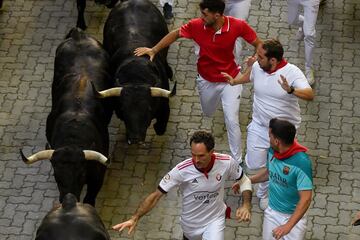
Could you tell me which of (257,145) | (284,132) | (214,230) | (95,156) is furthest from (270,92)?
(95,156)

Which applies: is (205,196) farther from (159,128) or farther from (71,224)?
(159,128)

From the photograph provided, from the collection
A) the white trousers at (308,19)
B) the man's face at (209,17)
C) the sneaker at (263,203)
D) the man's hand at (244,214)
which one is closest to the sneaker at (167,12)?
the white trousers at (308,19)

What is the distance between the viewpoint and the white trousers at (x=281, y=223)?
33.7 ft

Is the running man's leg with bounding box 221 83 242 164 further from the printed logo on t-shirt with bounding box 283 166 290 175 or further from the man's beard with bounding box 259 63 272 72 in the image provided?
the printed logo on t-shirt with bounding box 283 166 290 175

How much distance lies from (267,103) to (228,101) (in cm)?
110

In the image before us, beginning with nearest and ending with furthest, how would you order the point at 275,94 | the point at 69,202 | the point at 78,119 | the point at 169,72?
the point at 69,202, the point at 275,94, the point at 78,119, the point at 169,72

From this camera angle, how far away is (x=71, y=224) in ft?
33.5

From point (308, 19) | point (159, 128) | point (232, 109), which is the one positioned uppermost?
point (308, 19)

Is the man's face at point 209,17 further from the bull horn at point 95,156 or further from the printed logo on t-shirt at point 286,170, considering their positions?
the printed logo on t-shirt at point 286,170

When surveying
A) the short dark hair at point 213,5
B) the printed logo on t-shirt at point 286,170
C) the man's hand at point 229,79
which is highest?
the short dark hair at point 213,5

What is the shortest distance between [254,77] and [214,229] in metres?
2.15

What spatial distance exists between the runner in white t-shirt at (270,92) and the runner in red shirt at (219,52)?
48 cm

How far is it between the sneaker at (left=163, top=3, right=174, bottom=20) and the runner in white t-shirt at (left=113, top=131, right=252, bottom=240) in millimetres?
6099

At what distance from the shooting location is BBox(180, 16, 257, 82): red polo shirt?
12.2 metres
